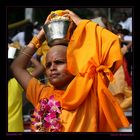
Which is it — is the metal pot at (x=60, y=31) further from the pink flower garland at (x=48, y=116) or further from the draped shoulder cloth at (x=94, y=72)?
the pink flower garland at (x=48, y=116)

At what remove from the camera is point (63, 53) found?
14.2 feet

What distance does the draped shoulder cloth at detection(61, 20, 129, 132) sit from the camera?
4.20 m

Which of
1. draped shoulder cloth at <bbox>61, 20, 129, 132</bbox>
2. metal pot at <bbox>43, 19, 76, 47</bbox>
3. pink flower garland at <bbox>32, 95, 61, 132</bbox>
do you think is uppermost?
metal pot at <bbox>43, 19, 76, 47</bbox>

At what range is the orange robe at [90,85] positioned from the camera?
4.20 metres

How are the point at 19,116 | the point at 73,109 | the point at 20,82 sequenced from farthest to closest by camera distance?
the point at 19,116 → the point at 20,82 → the point at 73,109

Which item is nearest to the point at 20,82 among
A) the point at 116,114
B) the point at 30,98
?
the point at 30,98

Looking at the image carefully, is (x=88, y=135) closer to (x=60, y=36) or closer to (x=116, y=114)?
(x=116, y=114)

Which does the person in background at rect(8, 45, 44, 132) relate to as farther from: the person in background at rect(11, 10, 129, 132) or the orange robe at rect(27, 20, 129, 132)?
the orange robe at rect(27, 20, 129, 132)

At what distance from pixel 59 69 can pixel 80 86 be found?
0.80ft

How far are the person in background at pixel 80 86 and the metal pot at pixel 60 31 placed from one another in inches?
1.4

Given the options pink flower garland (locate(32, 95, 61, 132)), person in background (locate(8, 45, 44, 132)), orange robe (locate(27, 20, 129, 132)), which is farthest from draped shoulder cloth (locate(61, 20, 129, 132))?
person in background (locate(8, 45, 44, 132))
